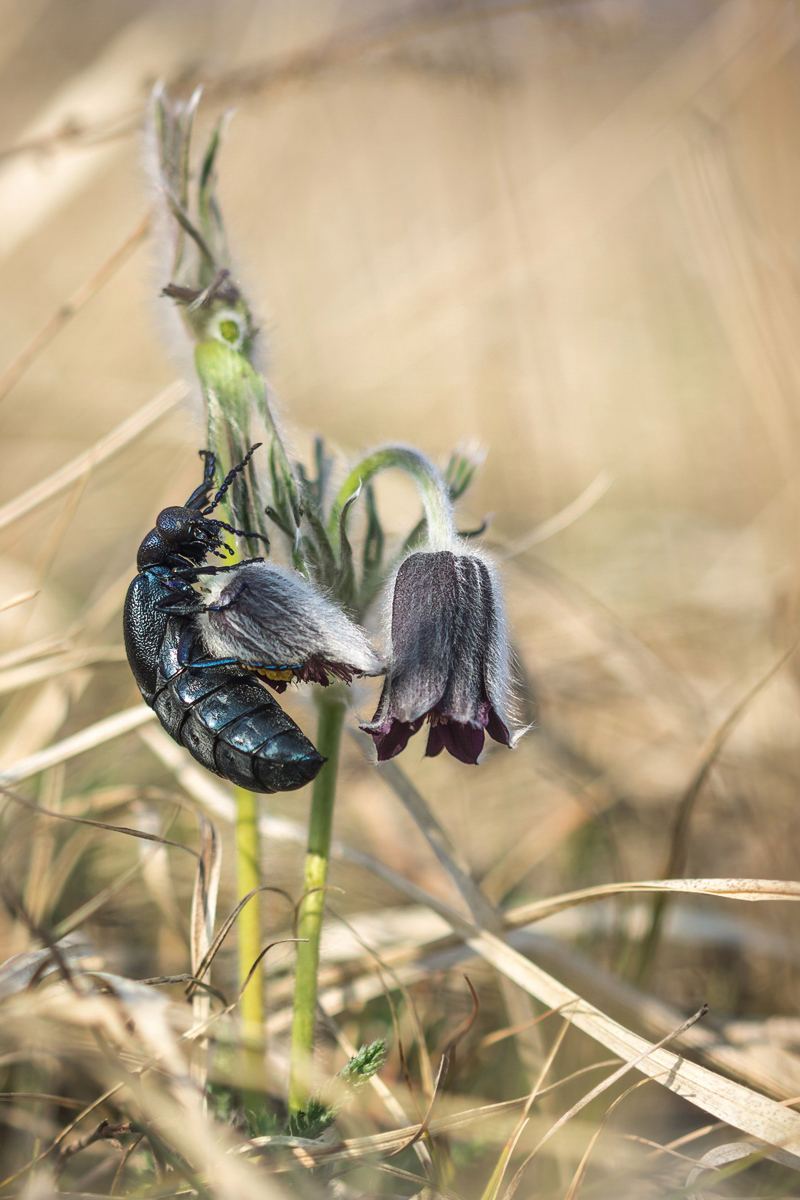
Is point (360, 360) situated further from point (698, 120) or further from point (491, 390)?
point (698, 120)

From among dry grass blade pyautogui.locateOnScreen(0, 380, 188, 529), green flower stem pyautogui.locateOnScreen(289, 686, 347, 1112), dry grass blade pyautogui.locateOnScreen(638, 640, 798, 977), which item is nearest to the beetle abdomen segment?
green flower stem pyautogui.locateOnScreen(289, 686, 347, 1112)

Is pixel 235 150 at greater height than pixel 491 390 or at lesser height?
greater

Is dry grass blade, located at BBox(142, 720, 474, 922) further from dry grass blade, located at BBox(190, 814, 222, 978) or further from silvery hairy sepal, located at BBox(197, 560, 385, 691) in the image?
silvery hairy sepal, located at BBox(197, 560, 385, 691)

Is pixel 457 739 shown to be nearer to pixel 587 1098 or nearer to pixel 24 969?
pixel 587 1098

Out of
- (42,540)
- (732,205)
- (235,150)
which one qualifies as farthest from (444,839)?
(235,150)

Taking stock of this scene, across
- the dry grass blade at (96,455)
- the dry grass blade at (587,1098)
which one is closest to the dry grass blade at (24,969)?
the dry grass blade at (587,1098)
